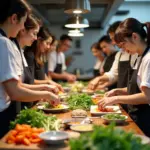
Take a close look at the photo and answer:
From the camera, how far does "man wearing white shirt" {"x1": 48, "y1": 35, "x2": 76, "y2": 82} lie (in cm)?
659

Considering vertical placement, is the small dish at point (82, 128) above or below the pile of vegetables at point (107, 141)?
below

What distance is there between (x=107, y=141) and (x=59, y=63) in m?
5.72

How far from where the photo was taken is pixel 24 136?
178cm

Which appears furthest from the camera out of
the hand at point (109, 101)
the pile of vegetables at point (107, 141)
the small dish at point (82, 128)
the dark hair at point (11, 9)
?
the hand at point (109, 101)

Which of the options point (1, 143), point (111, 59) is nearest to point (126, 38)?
point (1, 143)

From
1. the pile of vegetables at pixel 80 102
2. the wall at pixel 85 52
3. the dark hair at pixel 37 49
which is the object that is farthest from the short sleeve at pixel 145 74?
the wall at pixel 85 52

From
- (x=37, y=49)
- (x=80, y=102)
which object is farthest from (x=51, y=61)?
(x=80, y=102)

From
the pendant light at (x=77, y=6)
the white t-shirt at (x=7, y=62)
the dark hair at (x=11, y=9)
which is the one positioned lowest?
the white t-shirt at (x=7, y=62)

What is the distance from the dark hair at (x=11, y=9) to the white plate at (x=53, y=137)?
40.7 inches

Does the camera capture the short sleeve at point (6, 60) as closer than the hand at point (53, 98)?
Yes

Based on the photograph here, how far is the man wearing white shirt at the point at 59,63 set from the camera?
6.59m

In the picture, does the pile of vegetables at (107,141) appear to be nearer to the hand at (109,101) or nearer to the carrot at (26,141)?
the carrot at (26,141)

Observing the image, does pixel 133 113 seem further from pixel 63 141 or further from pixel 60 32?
pixel 60 32

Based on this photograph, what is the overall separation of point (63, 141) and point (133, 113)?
4.11 feet
